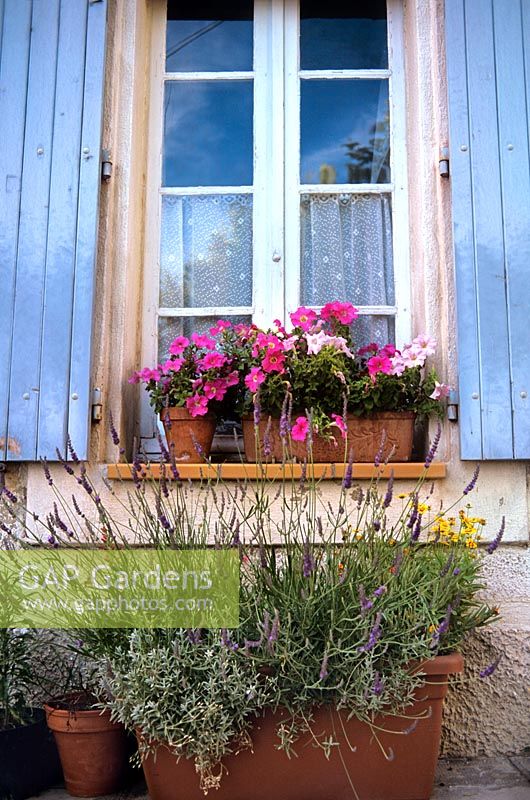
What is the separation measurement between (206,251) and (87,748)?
193cm

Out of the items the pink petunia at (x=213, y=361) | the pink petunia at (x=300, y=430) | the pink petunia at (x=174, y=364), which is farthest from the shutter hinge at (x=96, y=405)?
the pink petunia at (x=300, y=430)

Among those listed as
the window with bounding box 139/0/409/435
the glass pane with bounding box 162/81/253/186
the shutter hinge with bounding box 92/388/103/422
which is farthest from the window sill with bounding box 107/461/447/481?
the glass pane with bounding box 162/81/253/186

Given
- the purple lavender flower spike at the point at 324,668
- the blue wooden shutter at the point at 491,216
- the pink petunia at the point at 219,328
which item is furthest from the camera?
the pink petunia at the point at 219,328

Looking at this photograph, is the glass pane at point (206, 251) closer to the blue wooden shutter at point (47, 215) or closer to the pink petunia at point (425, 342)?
the blue wooden shutter at point (47, 215)

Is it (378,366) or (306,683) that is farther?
(378,366)

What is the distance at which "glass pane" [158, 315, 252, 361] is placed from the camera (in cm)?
357

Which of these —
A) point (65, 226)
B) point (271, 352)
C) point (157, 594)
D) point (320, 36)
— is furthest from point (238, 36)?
point (157, 594)

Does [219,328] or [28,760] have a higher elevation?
[219,328]

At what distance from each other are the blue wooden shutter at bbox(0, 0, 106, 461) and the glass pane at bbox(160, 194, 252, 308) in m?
0.46

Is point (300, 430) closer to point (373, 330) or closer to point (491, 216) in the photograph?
point (373, 330)

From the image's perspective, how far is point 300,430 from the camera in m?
3.03

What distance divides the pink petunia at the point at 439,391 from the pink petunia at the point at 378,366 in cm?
18

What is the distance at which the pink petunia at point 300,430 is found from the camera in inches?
119

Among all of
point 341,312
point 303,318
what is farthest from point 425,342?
point 303,318
